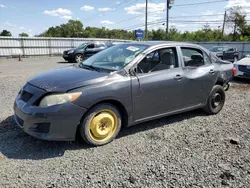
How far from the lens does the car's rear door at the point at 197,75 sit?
423 centimetres

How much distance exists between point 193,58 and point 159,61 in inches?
34.6

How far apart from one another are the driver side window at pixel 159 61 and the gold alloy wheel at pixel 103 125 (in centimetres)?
89

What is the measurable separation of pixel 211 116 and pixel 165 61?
1765 mm

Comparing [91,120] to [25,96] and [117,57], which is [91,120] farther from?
[117,57]

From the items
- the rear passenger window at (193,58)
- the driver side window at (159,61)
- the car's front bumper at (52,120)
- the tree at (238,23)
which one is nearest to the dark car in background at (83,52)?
the rear passenger window at (193,58)

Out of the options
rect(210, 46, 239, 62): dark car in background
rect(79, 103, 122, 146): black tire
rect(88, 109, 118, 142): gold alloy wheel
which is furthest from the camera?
rect(210, 46, 239, 62): dark car in background

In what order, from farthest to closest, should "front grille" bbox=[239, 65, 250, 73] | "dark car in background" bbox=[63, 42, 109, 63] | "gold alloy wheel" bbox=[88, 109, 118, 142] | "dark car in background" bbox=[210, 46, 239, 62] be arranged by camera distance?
"dark car in background" bbox=[210, 46, 239, 62]
"dark car in background" bbox=[63, 42, 109, 63]
"front grille" bbox=[239, 65, 250, 73]
"gold alloy wheel" bbox=[88, 109, 118, 142]

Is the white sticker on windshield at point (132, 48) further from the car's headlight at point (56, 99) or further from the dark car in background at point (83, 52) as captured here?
the dark car in background at point (83, 52)

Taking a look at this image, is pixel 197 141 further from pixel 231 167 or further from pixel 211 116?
pixel 211 116

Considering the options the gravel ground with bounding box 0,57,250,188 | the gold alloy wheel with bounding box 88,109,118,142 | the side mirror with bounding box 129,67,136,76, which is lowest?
the gravel ground with bounding box 0,57,250,188

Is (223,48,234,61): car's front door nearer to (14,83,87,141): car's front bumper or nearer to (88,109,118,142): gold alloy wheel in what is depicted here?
(88,109,118,142): gold alloy wheel

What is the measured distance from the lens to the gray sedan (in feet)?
9.78

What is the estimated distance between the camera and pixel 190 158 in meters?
3.08

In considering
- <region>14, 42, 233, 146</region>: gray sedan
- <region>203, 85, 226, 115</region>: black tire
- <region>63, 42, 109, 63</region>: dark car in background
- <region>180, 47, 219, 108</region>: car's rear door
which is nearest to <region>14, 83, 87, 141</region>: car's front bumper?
<region>14, 42, 233, 146</region>: gray sedan
